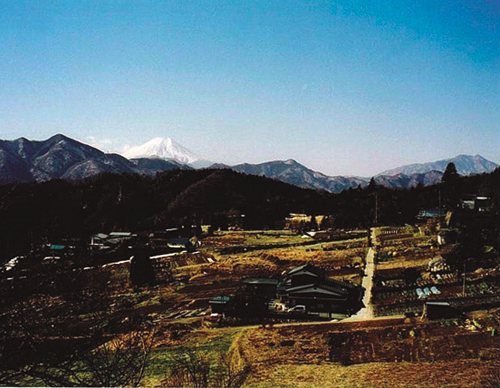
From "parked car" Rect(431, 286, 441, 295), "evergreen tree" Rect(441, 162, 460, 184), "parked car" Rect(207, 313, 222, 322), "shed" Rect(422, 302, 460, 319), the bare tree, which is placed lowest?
"parked car" Rect(207, 313, 222, 322)

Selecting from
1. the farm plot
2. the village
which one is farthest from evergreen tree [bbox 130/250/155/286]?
the farm plot

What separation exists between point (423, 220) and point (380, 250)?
3.15 meters

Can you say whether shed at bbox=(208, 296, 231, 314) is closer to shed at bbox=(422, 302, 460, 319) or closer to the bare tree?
the bare tree

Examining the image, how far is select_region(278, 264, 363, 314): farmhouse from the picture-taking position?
8.52 m

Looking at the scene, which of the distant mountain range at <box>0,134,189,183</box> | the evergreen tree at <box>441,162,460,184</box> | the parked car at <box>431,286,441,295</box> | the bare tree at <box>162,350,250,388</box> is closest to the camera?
the bare tree at <box>162,350,250,388</box>

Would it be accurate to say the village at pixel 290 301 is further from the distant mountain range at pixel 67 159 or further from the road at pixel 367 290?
the distant mountain range at pixel 67 159

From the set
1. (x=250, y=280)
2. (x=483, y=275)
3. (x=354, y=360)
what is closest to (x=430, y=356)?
(x=354, y=360)

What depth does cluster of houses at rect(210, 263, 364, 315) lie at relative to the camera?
335 inches

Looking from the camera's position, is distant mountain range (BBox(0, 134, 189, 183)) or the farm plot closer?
the farm plot

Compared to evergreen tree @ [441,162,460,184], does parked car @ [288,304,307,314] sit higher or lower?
Answer: lower

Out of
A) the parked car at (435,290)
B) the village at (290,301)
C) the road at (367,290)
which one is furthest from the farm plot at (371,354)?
the parked car at (435,290)

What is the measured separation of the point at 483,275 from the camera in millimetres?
11141

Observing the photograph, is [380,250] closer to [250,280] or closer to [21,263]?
[250,280]

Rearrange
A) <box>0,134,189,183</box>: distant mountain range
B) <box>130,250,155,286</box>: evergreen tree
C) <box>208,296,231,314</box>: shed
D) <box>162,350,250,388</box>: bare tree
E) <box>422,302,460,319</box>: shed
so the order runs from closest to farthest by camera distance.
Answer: <box>162,350,250,388</box>: bare tree, <box>422,302,460,319</box>: shed, <box>208,296,231,314</box>: shed, <box>130,250,155,286</box>: evergreen tree, <box>0,134,189,183</box>: distant mountain range
